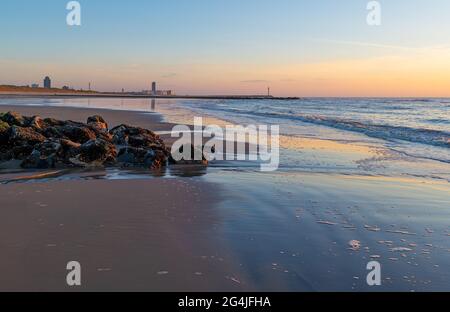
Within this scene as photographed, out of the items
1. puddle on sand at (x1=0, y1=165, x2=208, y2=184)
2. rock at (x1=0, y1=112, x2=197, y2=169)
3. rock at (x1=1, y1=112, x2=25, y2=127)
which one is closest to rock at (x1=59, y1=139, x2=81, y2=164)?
rock at (x1=0, y1=112, x2=197, y2=169)

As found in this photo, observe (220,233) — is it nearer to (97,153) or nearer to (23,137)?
(97,153)

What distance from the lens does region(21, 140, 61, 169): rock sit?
941 centimetres

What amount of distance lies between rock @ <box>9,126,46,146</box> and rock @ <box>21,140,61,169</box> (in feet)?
2.56

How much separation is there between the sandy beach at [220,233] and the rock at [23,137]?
2.25 metres

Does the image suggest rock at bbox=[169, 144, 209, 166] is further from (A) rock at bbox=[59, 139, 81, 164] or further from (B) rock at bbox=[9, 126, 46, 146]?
(B) rock at bbox=[9, 126, 46, 146]

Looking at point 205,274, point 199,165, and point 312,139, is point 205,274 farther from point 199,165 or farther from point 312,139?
point 312,139

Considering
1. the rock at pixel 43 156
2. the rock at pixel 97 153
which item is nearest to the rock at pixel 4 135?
the rock at pixel 43 156

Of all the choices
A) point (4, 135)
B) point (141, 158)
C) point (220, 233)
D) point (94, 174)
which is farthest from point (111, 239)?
point (4, 135)

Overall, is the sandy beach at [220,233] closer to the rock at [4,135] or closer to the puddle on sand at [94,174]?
the puddle on sand at [94,174]

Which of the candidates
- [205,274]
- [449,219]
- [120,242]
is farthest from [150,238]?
[449,219]

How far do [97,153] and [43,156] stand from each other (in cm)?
117

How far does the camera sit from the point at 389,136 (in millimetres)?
19797

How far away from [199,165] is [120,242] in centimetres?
565

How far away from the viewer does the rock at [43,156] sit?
9414 millimetres
